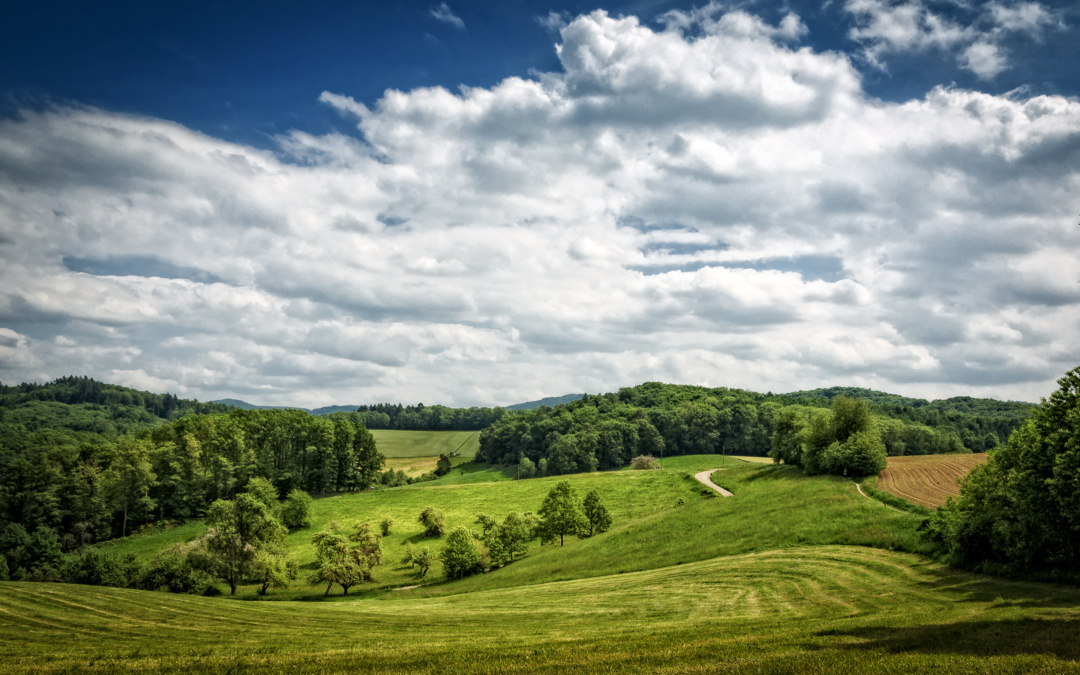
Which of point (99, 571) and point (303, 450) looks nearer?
point (99, 571)

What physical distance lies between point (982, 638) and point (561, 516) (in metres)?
57.6

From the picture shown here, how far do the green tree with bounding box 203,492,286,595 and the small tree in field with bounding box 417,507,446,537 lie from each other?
21.6 m

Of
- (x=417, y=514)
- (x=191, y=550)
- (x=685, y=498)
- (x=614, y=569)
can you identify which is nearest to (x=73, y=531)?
(x=191, y=550)

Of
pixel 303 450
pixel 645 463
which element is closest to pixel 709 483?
pixel 645 463

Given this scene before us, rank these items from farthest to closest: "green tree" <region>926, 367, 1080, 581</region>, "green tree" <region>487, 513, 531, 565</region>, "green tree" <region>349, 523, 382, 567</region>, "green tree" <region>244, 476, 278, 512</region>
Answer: "green tree" <region>244, 476, 278, 512</region>
"green tree" <region>349, 523, 382, 567</region>
"green tree" <region>487, 513, 531, 565</region>
"green tree" <region>926, 367, 1080, 581</region>

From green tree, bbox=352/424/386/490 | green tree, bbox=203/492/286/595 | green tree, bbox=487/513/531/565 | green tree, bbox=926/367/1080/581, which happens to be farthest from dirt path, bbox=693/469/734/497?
green tree, bbox=352/424/386/490

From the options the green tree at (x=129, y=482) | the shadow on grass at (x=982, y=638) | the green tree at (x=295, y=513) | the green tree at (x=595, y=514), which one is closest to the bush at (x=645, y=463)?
the green tree at (x=595, y=514)

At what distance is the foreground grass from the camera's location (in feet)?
47.0

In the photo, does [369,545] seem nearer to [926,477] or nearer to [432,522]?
[432,522]

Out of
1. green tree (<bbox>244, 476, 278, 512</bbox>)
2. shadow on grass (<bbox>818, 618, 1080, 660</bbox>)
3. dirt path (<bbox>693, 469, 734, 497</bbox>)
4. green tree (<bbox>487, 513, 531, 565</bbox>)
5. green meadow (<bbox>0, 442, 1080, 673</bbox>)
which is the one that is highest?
shadow on grass (<bbox>818, 618, 1080, 660</bbox>)

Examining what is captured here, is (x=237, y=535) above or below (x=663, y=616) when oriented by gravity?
below

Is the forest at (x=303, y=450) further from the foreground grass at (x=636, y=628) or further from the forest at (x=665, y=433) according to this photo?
the foreground grass at (x=636, y=628)

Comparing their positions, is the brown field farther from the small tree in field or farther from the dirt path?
the small tree in field

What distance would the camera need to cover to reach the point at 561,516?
70562 millimetres
